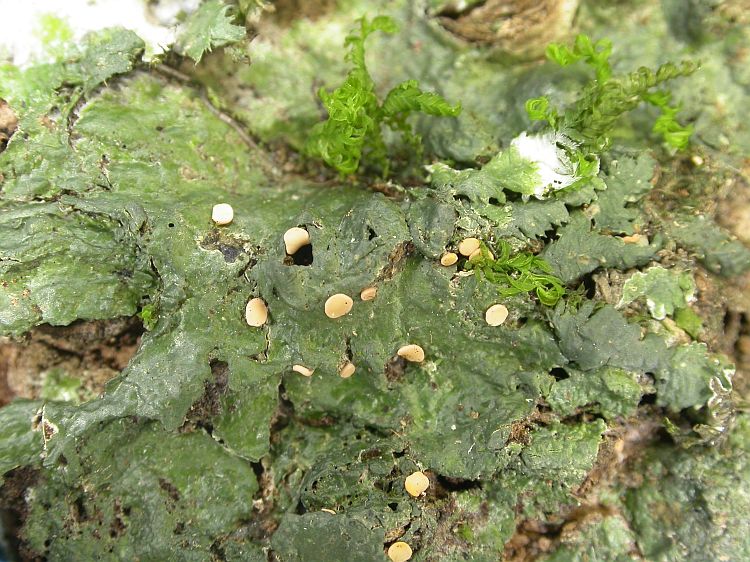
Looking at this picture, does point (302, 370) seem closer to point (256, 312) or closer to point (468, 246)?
point (256, 312)

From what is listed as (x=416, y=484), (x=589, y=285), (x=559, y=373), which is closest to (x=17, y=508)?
(x=416, y=484)

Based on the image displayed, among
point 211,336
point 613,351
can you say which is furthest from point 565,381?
point 211,336

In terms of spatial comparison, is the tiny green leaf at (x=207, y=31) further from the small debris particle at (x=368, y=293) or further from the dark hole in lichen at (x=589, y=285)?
the dark hole in lichen at (x=589, y=285)

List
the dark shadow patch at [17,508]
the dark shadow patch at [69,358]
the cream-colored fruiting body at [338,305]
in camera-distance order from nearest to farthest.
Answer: the cream-colored fruiting body at [338,305], the dark shadow patch at [17,508], the dark shadow patch at [69,358]

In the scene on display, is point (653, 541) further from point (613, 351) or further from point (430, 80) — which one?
point (430, 80)

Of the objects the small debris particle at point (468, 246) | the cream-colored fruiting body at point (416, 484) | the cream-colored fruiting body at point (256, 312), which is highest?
the small debris particle at point (468, 246)

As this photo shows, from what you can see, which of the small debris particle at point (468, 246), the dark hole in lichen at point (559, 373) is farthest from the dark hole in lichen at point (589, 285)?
the small debris particle at point (468, 246)

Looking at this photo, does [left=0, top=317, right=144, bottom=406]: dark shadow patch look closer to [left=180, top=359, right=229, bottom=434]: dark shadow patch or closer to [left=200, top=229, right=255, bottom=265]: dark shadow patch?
[left=180, top=359, right=229, bottom=434]: dark shadow patch
